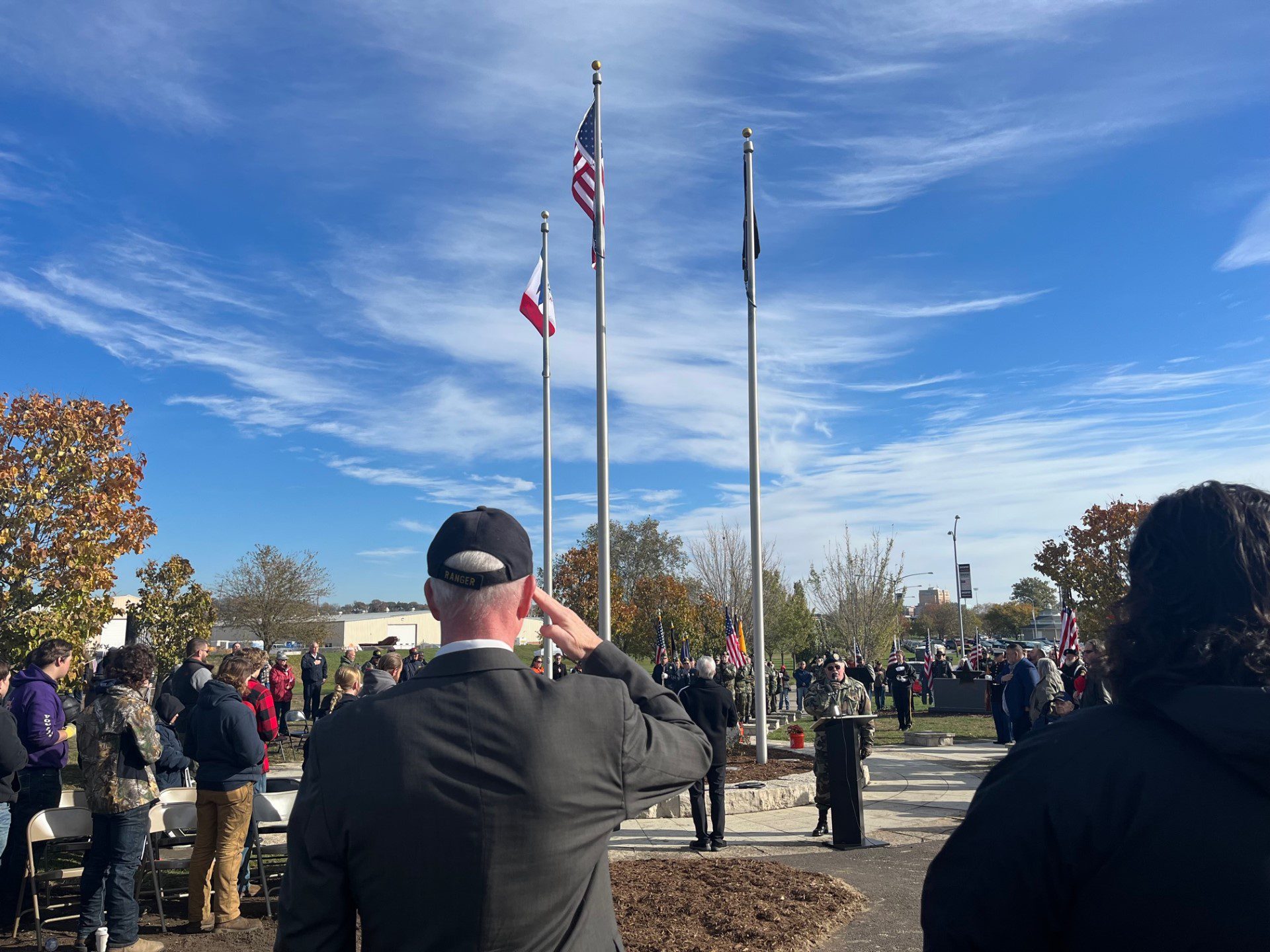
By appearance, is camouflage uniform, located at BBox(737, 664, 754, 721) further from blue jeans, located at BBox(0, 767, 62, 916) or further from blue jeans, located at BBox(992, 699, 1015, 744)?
blue jeans, located at BBox(0, 767, 62, 916)

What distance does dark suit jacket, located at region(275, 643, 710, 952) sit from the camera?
76.5 inches

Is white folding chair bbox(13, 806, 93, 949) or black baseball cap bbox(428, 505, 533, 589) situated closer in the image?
black baseball cap bbox(428, 505, 533, 589)

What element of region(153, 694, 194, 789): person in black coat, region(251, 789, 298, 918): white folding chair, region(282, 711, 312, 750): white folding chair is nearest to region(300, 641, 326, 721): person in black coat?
region(282, 711, 312, 750): white folding chair

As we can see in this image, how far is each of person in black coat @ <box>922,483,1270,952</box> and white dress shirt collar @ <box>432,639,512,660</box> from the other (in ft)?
3.41

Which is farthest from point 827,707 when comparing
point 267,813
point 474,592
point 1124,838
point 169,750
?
point 1124,838

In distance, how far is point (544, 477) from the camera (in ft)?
59.8

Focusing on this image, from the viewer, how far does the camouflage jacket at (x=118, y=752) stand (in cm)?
639

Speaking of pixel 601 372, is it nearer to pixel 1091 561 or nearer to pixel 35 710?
pixel 35 710

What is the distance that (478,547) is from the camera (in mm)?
2230

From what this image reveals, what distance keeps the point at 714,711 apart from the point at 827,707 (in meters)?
1.25

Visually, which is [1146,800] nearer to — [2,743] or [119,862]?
[119,862]

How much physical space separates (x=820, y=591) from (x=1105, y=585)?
12.3 m

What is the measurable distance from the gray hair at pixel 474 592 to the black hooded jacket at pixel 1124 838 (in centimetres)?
111

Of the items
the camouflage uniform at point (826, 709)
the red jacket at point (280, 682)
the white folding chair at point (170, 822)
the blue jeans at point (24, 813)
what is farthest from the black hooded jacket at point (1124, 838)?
the red jacket at point (280, 682)
